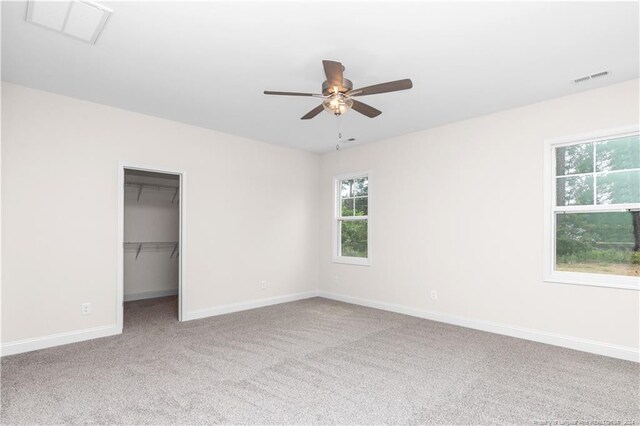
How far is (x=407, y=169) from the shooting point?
516 cm

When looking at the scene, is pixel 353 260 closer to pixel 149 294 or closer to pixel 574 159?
pixel 574 159

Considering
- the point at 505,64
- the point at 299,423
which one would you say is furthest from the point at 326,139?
the point at 299,423

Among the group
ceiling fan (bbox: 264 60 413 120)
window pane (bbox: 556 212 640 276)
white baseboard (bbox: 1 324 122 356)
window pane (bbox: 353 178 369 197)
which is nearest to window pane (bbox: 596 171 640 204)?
window pane (bbox: 556 212 640 276)

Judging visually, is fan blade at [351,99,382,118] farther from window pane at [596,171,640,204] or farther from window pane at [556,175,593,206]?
window pane at [596,171,640,204]

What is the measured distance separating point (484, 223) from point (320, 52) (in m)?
2.90

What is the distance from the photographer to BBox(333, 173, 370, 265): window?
5.83m

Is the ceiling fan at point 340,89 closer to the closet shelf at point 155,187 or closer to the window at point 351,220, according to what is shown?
the window at point 351,220

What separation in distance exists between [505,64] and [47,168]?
4.55m

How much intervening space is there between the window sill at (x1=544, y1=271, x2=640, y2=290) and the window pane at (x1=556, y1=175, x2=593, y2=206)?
749 mm

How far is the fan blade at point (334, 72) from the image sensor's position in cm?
240

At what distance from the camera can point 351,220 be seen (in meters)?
6.05

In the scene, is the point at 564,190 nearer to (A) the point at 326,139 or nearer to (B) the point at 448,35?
(B) the point at 448,35

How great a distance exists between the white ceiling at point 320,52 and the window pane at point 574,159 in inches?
23.2

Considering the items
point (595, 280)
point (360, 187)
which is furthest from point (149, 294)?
point (595, 280)
